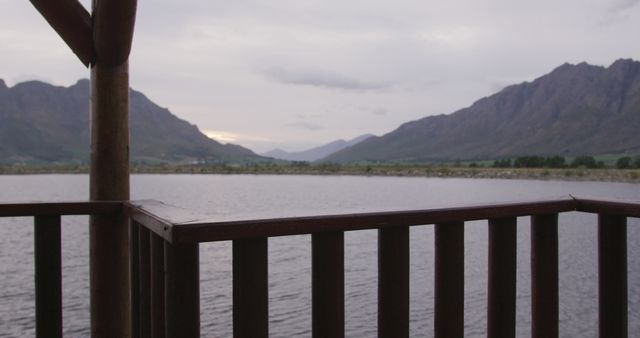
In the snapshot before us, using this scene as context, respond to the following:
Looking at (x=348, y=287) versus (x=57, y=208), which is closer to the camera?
(x=57, y=208)

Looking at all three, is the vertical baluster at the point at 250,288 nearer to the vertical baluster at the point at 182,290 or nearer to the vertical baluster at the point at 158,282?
the vertical baluster at the point at 182,290

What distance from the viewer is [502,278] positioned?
2.25 meters

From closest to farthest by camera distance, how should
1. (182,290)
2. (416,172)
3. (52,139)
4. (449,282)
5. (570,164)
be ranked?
(182,290)
(449,282)
(570,164)
(416,172)
(52,139)

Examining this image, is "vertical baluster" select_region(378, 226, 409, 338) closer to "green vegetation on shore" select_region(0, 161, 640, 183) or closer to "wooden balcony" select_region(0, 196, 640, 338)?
"wooden balcony" select_region(0, 196, 640, 338)

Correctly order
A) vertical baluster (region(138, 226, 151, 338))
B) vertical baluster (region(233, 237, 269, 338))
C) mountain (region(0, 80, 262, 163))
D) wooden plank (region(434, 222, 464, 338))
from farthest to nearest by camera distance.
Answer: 1. mountain (region(0, 80, 262, 163))
2. vertical baluster (region(138, 226, 151, 338))
3. wooden plank (region(434, 222, 464, 338))
4. vertical baluster (region(233, 237, 269, 338))

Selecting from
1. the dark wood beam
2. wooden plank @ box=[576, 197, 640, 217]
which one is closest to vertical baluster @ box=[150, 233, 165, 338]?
the dark wood beam

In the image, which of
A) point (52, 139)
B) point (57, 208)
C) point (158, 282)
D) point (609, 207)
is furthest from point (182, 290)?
point (52, 139)

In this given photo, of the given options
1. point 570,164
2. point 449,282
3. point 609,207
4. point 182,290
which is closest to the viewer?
point 182,290

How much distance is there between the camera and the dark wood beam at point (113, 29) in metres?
2.31

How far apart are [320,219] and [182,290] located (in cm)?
44

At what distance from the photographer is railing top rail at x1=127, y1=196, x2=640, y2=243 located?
1.62 metres

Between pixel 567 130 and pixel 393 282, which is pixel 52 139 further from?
pixel 393 282

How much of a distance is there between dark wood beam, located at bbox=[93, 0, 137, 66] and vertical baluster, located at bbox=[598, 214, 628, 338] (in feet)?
6.67

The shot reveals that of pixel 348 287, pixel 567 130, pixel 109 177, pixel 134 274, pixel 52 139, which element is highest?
pixel 567 130
